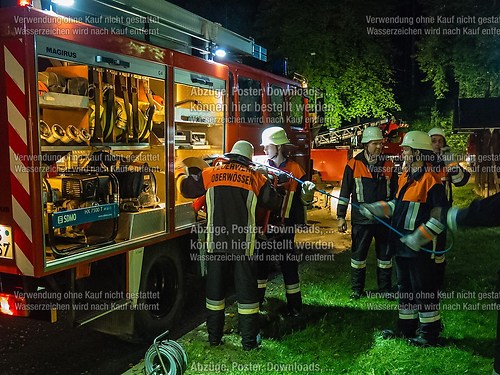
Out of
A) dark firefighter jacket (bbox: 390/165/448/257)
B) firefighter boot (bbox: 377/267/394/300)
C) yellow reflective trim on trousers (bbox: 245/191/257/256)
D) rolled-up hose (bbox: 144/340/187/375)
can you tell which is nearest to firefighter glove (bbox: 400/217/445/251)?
dark firefighter jacket (bbox: 390/165/448/257)

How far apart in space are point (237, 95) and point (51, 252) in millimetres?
3368

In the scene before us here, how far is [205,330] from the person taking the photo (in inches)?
191

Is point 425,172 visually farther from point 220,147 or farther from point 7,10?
point 7,10

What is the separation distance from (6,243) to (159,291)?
193 centimetres

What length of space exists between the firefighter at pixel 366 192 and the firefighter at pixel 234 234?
162 cm

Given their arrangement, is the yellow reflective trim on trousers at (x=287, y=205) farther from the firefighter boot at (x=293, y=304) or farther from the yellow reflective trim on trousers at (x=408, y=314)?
the yellow reflective trim on trousers at (x=408, y=314)

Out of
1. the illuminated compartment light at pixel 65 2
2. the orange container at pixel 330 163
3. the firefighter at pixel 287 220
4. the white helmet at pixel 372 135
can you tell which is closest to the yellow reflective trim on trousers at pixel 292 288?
the firefighter at pixel 287 220

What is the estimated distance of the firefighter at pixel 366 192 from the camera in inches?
225

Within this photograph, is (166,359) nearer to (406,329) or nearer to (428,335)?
(406,329)

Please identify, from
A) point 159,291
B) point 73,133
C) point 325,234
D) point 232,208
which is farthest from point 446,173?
point 325,234

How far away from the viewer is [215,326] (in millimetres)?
4402

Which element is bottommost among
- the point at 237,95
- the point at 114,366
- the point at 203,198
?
the point at 114,366

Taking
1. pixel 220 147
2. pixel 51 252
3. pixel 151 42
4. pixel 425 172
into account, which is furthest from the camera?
pixel 220 147

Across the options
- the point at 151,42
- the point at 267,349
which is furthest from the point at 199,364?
the point at 151,42
